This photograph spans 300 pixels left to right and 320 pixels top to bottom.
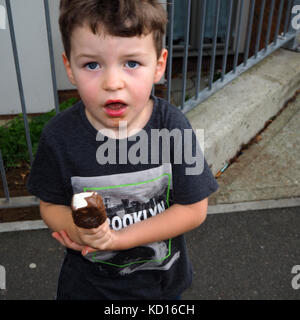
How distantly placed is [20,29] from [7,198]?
1960mm

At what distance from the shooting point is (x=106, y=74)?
115 cm

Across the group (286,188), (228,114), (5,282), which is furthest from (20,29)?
(286,188)

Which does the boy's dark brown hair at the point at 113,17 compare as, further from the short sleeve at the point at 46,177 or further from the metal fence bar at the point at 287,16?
the metal fence bar at the point at 287,16

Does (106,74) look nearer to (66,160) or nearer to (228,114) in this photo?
(66,160)

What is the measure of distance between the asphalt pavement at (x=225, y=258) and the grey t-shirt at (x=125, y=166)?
1.27m

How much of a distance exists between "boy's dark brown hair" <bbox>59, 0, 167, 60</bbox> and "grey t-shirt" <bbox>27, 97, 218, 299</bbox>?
0.30 m

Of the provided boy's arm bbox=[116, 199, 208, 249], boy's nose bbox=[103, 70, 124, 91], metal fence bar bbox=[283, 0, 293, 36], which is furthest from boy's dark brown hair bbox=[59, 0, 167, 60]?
metal fence bar bbox=[283, 0, 293, 36]

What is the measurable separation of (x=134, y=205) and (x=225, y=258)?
1495 millimetres

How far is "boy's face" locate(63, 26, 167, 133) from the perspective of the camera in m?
1.13

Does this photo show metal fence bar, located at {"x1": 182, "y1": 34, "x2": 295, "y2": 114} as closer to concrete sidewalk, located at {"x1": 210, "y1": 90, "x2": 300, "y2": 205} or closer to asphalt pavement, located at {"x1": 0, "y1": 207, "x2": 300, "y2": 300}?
concrete sidewalk, located at {"x1": 210, "y1": 90, "x2": 300, "y2": 205}

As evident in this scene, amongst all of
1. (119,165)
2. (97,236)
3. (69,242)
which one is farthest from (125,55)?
(69,242)

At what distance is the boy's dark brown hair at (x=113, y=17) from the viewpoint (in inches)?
44.0

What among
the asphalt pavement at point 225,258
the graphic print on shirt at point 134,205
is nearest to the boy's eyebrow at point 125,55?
the graphic print on shirt at point 134,205

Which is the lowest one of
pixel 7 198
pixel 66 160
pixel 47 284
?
pixel 47 284
